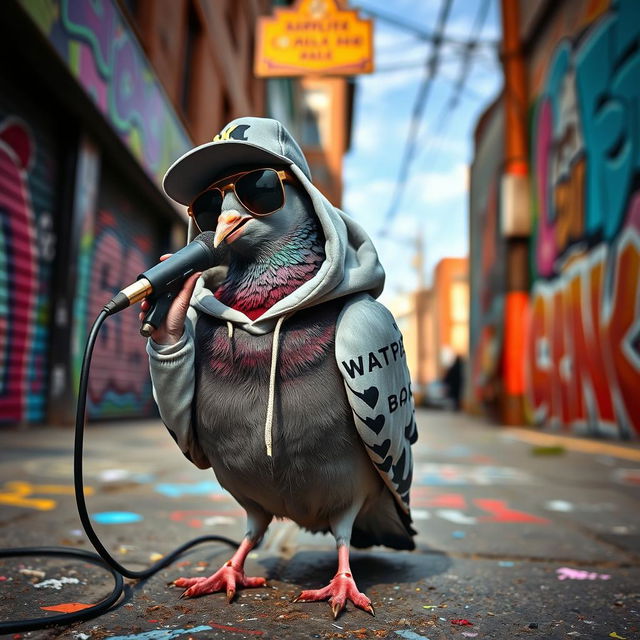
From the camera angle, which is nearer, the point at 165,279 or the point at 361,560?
the point at 165,279

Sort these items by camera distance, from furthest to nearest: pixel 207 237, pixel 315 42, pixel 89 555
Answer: pixel 315 42, pixel 89 555, pixel 207 237

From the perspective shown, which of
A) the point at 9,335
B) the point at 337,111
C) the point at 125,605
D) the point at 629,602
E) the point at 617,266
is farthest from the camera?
the point at 337,111

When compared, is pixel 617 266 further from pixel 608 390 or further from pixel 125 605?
pixel 125 605

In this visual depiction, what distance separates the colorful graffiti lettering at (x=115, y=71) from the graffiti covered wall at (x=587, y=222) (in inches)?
196

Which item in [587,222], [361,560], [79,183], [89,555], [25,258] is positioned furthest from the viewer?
[587,222]

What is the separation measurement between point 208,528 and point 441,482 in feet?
5.90

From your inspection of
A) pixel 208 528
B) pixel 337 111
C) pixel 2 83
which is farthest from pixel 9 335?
pixel 337 111

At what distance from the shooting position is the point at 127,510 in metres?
2.42

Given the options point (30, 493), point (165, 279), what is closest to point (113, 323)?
point (30, 493)

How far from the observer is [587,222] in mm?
6762

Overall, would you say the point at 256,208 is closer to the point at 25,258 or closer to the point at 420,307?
the point at 25,258

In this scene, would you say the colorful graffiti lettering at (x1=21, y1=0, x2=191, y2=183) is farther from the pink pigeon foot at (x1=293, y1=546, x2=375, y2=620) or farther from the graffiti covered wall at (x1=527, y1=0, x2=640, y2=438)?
the graffiti covered wall at (x1=527, y1=0, x2=640, y2=438)

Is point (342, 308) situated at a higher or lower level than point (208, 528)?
higher

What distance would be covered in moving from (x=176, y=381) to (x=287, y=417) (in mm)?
261
